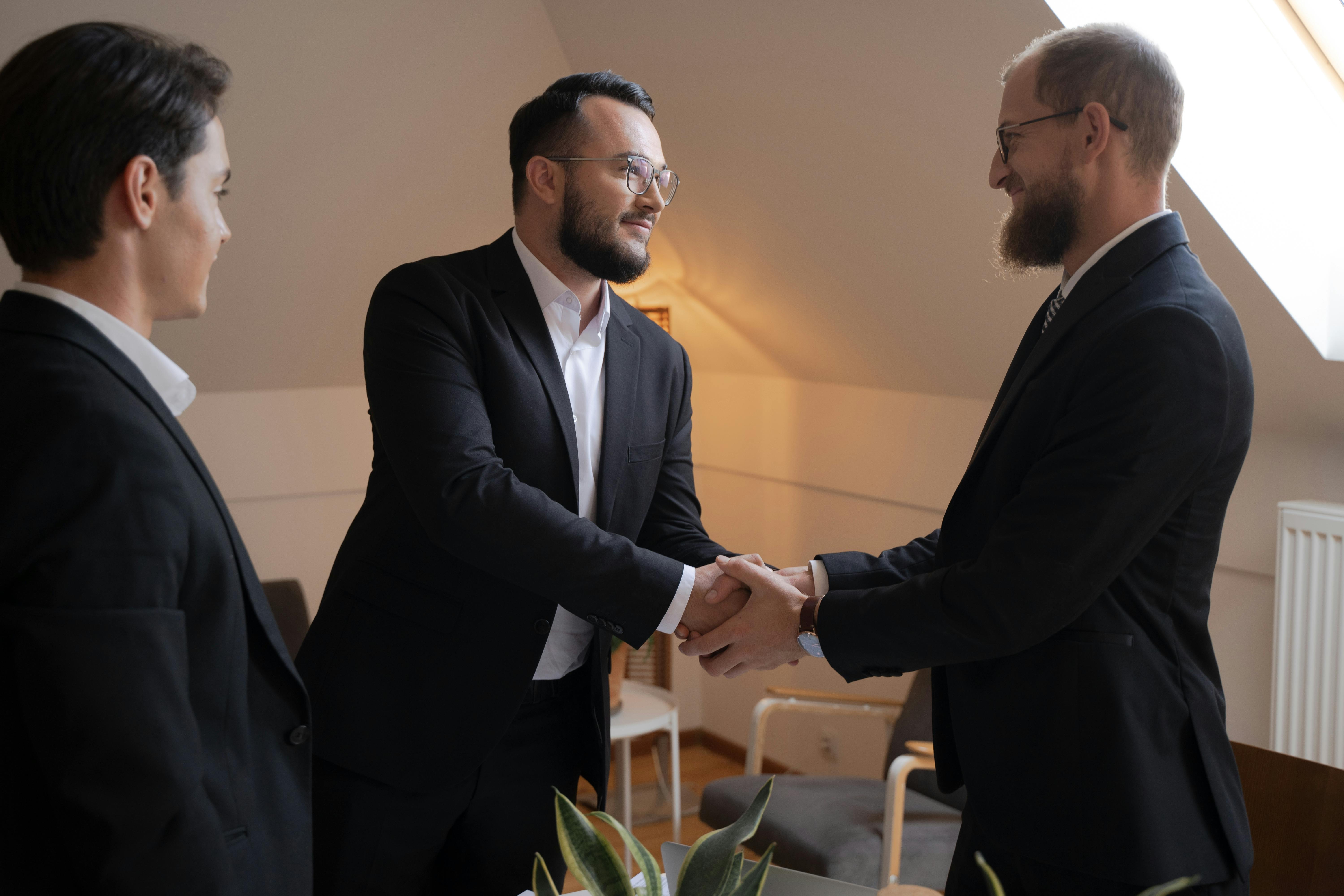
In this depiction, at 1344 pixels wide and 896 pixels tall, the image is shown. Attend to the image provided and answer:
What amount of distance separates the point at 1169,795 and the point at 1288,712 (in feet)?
4.60

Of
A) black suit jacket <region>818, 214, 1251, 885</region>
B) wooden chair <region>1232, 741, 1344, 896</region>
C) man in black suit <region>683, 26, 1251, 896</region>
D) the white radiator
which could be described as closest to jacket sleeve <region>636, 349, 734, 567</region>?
man in black suit <region>683, 26, 1251, 896</region>

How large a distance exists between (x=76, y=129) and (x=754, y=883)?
949mm

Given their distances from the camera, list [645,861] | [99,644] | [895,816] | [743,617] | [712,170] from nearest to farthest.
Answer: [99,644]
[645,861]
[743,617]
[895,816]
[712,170]

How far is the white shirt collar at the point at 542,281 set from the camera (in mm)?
1912

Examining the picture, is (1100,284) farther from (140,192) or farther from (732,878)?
(140,192)

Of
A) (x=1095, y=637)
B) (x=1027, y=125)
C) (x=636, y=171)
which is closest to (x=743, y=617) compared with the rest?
(x=1095, y=637)

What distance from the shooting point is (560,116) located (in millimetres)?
1956

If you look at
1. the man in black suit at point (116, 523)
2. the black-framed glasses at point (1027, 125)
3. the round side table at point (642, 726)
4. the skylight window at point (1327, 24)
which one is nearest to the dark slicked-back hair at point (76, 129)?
the man in black suit at point (116, 523)

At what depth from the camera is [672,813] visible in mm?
4074

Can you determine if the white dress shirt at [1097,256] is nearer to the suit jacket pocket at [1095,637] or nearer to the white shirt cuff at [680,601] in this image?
the suit jacket pocket at [1095,637]

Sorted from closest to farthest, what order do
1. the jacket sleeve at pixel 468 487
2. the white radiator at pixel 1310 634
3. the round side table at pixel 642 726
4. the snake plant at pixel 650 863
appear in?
1. the snake plant at pixel 650 863
2. the jacket sleeve at pixel 468 487
3. the white radiator at pixel 1310 634
4. the round side table at pixel 642 726

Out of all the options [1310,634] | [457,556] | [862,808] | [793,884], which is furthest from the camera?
[862,808]

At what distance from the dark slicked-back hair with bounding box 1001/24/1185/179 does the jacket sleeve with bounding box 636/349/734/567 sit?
34.8 inches

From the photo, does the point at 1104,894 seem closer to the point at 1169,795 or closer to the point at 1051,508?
the point at 1169,795
